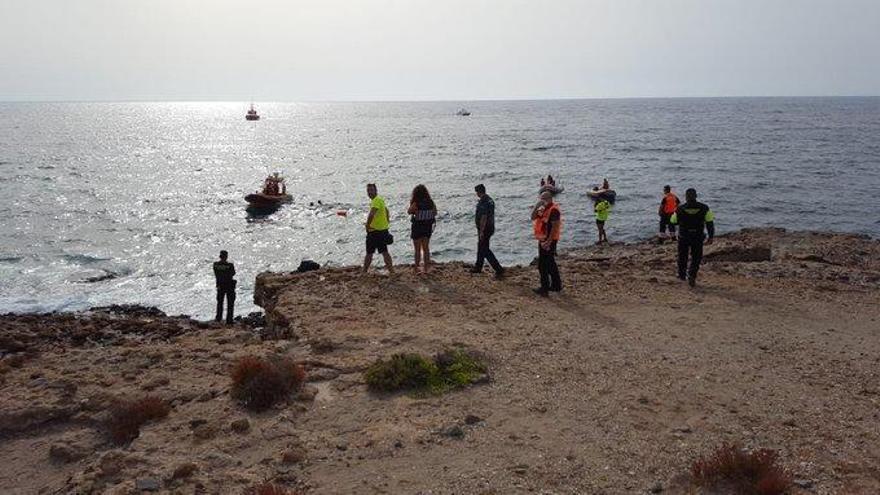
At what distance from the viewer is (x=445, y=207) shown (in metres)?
33.8

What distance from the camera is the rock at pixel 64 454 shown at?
6.40 metres

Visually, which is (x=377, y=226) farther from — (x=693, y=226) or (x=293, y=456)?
(x=293, y=456)

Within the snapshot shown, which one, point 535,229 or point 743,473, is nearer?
point 743,473

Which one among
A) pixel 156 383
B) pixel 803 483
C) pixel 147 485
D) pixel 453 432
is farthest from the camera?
pixel 156 383

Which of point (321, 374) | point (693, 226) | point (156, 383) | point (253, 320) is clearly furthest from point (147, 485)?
point (693, 226)

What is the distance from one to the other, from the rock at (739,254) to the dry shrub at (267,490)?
40.8 feet

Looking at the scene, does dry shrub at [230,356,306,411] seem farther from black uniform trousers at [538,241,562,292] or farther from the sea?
the sea

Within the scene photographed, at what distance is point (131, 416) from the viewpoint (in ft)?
22.5

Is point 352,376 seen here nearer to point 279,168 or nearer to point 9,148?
point 279,168

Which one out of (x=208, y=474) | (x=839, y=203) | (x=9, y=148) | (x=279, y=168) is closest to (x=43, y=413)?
(x=208, y=474)

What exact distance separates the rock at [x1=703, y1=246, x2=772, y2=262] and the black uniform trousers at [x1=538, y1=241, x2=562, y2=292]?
18.7 ft

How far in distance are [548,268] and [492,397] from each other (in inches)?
178

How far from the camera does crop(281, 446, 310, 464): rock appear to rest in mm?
5812

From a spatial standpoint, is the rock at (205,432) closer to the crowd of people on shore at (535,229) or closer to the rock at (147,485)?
the rock at (147,485)
